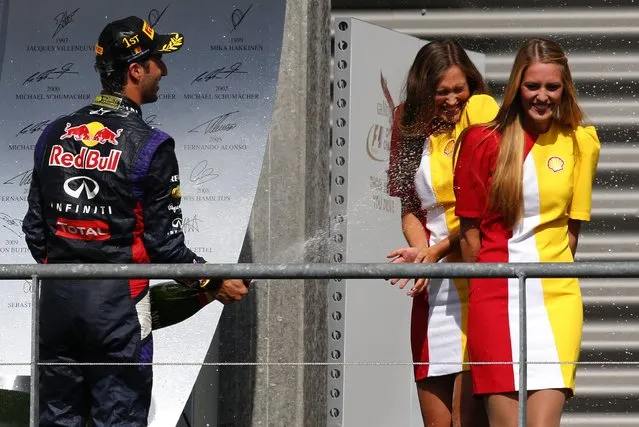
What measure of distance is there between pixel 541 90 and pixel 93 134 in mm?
1358

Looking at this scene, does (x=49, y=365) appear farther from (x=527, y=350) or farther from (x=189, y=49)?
(x=189, y=49)

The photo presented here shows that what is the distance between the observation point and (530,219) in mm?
4586

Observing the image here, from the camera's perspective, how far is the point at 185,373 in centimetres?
593

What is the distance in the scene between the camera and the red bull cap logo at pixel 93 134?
4.92 meters

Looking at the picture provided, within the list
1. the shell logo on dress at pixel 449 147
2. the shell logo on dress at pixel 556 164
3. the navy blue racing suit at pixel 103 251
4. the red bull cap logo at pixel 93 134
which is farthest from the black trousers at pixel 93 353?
the shell logo on dress at pixel 556 164

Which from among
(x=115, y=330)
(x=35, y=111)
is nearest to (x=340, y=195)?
(x=35, y=111)

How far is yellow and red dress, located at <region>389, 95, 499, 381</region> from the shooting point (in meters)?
4.92

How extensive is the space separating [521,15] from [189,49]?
1.67 m

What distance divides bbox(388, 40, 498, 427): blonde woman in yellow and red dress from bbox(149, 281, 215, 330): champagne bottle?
666mm

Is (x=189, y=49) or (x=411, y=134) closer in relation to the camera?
(x=411, y=134)

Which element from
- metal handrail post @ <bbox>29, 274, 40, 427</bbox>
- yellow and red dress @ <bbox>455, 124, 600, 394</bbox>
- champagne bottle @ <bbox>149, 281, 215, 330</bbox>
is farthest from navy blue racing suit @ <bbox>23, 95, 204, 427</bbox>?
yellow and red dress @ <bbox>455, 124, 600, 394</bbox>
